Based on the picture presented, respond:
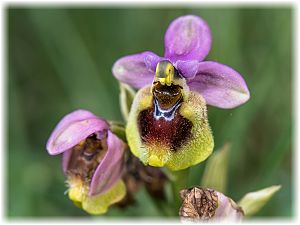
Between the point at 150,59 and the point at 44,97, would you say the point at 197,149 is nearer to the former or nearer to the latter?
the point at 150,59

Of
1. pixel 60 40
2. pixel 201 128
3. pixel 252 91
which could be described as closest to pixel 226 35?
pixel 252 91

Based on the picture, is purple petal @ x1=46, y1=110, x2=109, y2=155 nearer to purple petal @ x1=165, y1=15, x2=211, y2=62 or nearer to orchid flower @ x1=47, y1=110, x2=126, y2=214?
orchid flower @ x1=47, y1=110, x2=126, y2=214

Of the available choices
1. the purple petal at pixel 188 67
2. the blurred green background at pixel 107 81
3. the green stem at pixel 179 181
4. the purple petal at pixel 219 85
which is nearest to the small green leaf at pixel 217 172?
the green stem at pixel 179 181

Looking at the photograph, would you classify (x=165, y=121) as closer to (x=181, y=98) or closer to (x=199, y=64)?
(x=181, y=98)

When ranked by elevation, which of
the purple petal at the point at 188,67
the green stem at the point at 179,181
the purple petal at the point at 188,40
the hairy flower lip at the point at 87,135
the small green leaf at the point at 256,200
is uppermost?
the purple petal at the point at 188,40

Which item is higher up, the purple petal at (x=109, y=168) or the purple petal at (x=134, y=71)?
the purple petal at (x=134, y=71)

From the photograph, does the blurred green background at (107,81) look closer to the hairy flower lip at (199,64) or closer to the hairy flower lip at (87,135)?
the hairy flower lip at (87,135)
